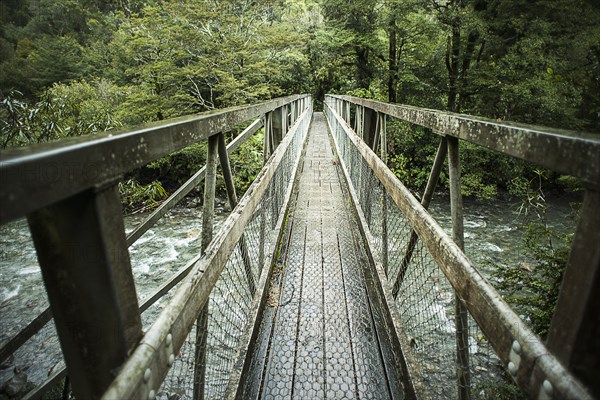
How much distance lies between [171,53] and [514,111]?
37.7 feet

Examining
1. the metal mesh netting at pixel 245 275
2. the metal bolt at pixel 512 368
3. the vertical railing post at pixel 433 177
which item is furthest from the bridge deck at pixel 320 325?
the metal bolt at pixel 512 368

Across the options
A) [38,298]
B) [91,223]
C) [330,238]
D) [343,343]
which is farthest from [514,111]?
[38,298]

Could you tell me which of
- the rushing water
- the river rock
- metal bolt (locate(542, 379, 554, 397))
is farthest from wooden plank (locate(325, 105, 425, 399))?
the river rock

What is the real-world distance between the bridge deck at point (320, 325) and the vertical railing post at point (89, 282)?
4.24 ft

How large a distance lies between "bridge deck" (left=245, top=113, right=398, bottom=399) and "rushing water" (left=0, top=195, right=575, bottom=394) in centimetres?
251

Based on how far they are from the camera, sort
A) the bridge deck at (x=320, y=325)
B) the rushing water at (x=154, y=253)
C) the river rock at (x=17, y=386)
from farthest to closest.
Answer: the rushing water at (x=154, y=253)
the river rock at (x=17, y=386)
the bridge deck at (x=320, y=325)

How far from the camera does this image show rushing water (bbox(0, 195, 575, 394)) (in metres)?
5.37

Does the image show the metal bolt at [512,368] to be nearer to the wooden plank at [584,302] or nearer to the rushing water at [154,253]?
the wooden plank at [584,302]

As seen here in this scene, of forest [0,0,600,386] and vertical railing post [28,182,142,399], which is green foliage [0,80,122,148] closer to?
forest [0,0,600,386]

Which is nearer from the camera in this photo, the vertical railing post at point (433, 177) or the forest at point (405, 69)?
the vertical railing post at point (433, 177)

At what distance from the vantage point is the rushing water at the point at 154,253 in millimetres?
5374

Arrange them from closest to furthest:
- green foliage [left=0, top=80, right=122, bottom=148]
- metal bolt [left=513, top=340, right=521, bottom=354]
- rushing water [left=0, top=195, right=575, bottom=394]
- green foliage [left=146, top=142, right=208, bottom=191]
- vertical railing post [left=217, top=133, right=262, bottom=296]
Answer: metal bolt [left=513, top=340, right=521, bottom=354] < vertical railing post [left=217, top=133, right=262, bottom=296] < green foliage [left=0, top=80, right=122, bottom=148] < rushing water [left=0, top=195, right=575, bottom=394] < green foliage [left=146, top=142, right=208, bottom=191]

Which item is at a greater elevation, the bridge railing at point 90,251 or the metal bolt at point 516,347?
the bridge railing at point 90,251

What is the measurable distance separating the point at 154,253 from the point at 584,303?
8.77 metres
